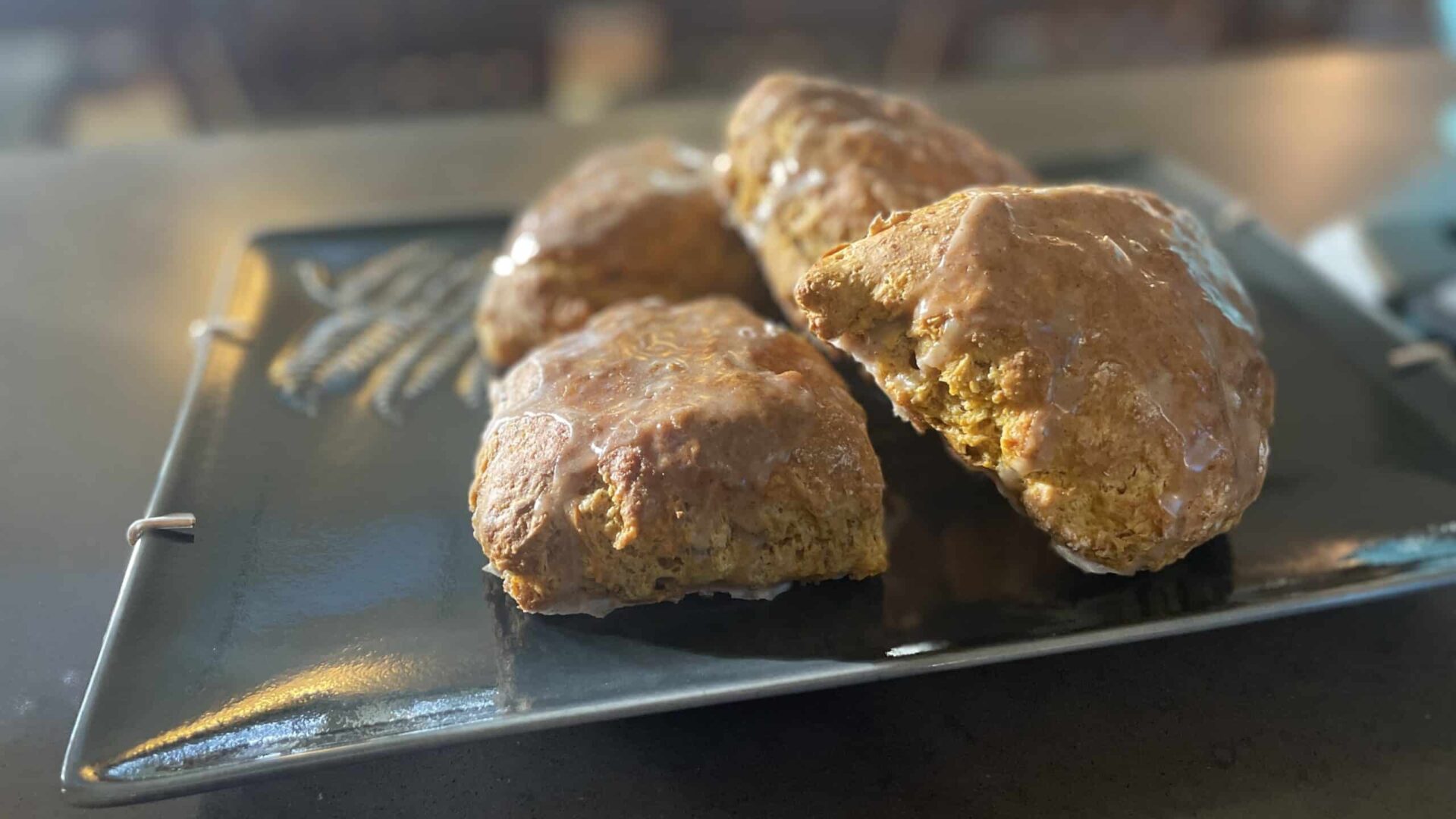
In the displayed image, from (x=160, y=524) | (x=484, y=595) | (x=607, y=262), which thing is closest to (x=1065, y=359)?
(x=484, y=595)

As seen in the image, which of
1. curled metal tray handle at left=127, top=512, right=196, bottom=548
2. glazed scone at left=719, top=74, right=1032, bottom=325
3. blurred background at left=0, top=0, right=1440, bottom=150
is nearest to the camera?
curled metal tray handle at left=127, top=512, right=196, bottom=548

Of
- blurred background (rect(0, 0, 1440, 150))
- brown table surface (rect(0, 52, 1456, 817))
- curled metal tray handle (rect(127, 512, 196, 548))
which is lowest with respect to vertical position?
brown table surface (rect(0, 52, 1456, 817))

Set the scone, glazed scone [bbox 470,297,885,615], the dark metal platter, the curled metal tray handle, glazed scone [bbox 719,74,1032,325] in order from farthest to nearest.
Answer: the scone → glazed scone [bbox 719,74,1032,325] → the curled metal tray handle → glazed scone [bbox 470,297,885,615] → the dark metal platter

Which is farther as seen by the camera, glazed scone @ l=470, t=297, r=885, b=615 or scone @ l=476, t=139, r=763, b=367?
scone @ l=476, t=139, r=763, b=367

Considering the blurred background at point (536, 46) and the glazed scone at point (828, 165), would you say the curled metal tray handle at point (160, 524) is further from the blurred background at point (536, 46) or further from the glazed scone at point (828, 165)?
the blurred background at point (536, 46)

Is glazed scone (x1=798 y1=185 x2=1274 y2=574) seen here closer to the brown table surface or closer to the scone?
the brown table surface

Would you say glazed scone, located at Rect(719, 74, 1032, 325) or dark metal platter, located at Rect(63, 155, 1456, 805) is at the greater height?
glazed scone, located at Rect(719, 74, 1032, 325)

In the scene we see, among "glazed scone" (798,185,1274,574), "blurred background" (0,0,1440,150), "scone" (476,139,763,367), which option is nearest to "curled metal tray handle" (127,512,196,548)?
"scone" (476,139,763,367)

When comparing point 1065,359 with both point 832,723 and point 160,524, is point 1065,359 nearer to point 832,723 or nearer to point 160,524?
point 832,723
